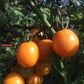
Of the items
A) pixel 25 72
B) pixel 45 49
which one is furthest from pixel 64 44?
pixel 25 72

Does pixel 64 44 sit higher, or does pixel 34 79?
pixel 64 44

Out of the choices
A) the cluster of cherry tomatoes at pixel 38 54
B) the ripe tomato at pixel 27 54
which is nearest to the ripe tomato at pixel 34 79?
the cluster of cherry tomatoes at pixel 38 54

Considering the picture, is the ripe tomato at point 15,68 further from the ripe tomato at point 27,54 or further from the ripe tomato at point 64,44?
the ripe tomato at point 64,44

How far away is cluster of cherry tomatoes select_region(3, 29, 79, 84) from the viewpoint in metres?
0.77

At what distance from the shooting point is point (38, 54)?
2.65 feet

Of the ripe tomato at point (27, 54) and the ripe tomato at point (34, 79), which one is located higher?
the ripe tomato at point (27, 54)

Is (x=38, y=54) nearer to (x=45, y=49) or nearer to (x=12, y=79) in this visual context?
(x=45, y=49)

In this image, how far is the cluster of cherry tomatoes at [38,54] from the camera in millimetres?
768

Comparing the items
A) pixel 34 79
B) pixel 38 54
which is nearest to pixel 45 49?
pixel 38 54

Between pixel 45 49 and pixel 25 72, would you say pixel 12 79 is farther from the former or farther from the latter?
pixel 45 49

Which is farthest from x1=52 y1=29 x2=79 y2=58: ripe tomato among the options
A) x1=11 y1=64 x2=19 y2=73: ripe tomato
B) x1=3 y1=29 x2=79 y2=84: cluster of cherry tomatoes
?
x1=11 y1=64 x2=19 y2=73: ripe tomato

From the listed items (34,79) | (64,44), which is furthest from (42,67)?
(64,44)

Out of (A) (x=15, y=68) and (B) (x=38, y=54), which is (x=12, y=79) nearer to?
(A) (x=15, y=68)

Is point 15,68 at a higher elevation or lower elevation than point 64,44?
lower
